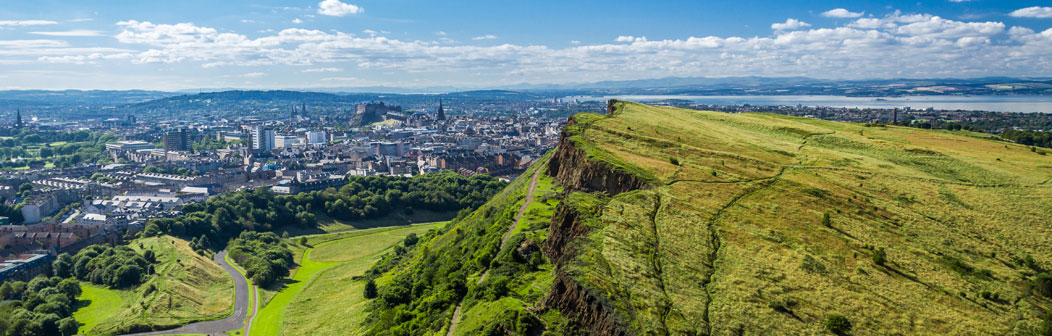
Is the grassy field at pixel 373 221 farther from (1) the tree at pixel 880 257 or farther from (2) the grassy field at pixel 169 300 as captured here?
(1) the tree at pixel 880 257

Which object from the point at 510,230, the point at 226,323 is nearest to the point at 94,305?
the point at 226,323

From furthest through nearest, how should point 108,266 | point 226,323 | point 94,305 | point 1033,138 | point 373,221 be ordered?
point 373,221 < point 108,266 < point 94,305 < point 1033,138 < point 226,323

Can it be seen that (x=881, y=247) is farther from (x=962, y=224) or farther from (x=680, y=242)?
(x=680, y=242)

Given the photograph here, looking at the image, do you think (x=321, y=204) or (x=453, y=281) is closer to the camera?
(x=453, y=281)

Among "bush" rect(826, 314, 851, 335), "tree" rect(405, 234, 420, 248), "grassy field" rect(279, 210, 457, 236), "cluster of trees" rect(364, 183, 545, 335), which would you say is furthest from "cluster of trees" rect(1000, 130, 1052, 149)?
"grassy field" rect(279, 210, 457, 236)

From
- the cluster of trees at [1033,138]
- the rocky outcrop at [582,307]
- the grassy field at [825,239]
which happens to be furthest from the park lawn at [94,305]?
the cluster of trees at [1033,138]

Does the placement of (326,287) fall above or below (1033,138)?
below

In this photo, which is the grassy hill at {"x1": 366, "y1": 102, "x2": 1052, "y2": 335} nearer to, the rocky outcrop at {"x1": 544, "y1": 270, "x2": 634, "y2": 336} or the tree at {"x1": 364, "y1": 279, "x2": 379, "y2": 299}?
the rocky outcrop at {"x1": 544, "y1": 270, "x2": 634, "y2": 336}

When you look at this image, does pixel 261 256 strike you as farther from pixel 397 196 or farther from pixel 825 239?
pixel 825 239

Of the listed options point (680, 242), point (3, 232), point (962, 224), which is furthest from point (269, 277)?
point (962, 224)
